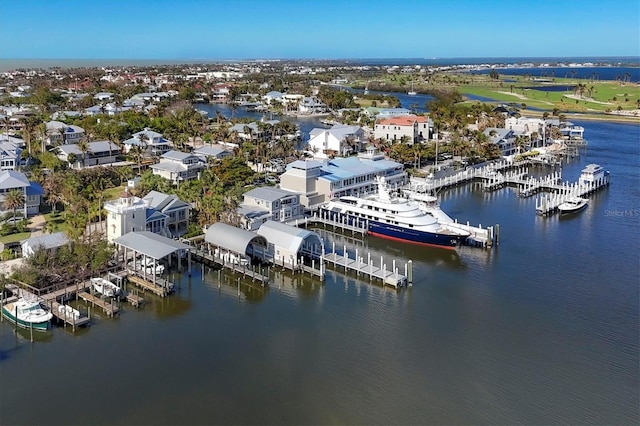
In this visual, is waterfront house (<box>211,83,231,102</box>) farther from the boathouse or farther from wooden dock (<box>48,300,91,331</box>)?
wooden dock (<box>48,300,91,331</box>)

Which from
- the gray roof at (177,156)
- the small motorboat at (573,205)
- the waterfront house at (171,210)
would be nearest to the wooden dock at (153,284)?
the waterfront house at (171,210)

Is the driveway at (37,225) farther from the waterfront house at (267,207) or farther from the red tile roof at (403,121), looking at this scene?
the red tile roof at (403,121)

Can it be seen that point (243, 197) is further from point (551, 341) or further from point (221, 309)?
point (551, 341)

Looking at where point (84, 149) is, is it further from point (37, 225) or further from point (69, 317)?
point (69, 317)

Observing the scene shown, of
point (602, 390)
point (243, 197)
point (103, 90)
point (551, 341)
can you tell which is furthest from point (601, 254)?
point (103, 90)

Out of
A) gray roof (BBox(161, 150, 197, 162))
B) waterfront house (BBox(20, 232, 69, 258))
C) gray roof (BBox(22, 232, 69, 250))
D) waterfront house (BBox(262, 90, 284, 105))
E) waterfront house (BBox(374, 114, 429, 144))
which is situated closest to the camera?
waterfront house (BBox(20, 232, 69, 258))

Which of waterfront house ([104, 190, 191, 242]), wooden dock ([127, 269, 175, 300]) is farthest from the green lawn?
wooden dock ([127, 269, 175, 300])
